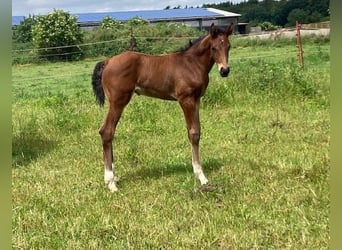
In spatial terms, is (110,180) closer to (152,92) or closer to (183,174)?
(183,174)

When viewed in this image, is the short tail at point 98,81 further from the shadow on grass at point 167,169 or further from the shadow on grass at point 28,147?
the shadow on grass at point 28,147

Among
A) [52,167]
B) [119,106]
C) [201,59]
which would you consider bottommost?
[52,167]

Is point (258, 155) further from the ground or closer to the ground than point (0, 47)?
closer to the ground

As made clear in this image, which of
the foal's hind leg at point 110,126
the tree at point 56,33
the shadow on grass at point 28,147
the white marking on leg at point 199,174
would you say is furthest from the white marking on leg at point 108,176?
the tree at point 56,33

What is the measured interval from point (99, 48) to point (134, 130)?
18.3 metres

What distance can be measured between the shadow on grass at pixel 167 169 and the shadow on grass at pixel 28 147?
1646 mm

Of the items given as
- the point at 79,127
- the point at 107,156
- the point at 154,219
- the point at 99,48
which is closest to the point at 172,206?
the point at 154,219

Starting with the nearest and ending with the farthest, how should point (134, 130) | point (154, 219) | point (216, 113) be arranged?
point (154, 219) → point (134, 130) → point (216, 113)

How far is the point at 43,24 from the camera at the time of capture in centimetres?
2800

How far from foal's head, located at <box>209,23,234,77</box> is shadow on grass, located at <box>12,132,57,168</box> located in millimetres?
2972

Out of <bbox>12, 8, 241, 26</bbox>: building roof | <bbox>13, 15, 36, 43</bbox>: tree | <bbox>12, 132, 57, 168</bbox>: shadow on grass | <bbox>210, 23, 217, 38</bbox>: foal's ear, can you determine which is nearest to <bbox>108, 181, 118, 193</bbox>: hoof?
<bbox>12, 132, 57, 168</bbox>: shadow on grass

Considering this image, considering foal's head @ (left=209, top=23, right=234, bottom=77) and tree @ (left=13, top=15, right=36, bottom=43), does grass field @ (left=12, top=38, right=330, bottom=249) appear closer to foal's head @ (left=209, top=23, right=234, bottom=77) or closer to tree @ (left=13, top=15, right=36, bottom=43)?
foal's head @ (left=209, top=23, right=234, bottom=77)

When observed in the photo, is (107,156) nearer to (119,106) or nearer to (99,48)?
(119,106)

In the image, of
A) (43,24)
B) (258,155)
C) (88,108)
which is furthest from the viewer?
(43,24)
